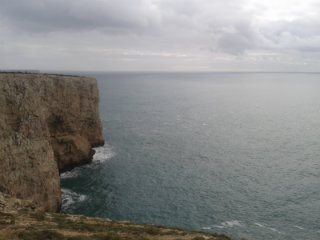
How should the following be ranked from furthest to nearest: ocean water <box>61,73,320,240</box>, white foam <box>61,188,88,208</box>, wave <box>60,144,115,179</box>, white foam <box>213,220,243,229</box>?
wave <box>60,144,115,179</box> → white foam <box>61,188,88,208</box> → ocean water <box>61,73,320,240</box> → white foam <box>213,220,243,229</box>

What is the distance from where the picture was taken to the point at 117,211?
1656 inches

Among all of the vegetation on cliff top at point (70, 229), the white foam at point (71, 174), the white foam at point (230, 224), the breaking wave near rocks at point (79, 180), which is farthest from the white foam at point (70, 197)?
the white foam at point (230, 224)

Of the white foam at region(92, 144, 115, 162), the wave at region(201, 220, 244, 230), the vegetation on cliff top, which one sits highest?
the vegetation on cliff top

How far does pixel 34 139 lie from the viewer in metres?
41.7

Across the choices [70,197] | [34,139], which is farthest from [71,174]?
[34,139]

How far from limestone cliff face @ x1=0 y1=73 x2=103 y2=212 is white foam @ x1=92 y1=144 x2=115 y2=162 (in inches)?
212

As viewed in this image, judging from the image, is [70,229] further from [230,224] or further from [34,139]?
[230,224]

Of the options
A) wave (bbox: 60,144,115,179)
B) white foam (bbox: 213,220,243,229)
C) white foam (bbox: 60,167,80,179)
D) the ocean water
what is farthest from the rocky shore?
white foam (bbox: 213,220,243,229)

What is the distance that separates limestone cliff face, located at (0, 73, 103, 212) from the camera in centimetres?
3738

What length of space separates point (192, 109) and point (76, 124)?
79.0m

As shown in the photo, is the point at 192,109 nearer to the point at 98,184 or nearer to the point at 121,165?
the point at 121,165

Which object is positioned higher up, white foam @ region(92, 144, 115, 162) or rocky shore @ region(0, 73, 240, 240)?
rocky shore @ region(0, 73, 240, 240)

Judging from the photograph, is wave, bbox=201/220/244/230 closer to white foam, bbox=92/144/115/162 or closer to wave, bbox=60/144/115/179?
wave, bbox=60/144/115/179

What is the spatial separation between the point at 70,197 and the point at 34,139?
38.4 feet
